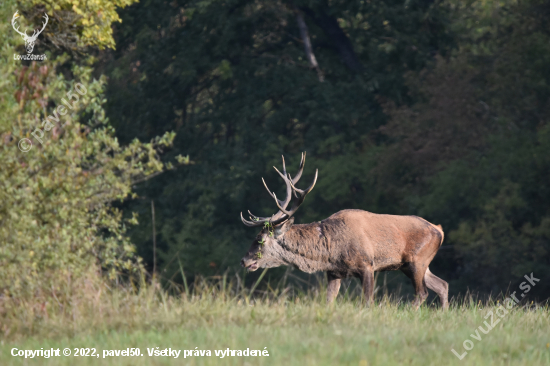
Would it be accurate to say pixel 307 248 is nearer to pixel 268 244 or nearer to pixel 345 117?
pixel 268 244

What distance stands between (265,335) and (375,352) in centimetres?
107

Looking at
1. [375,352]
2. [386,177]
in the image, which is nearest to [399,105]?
[386,177]

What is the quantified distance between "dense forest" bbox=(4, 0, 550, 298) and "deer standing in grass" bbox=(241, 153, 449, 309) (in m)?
9.22

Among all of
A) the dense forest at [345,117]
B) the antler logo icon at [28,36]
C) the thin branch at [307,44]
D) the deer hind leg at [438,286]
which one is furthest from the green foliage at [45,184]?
the thin branch at [307,44]

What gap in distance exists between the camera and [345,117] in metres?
26.7

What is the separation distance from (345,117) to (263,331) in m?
20.1

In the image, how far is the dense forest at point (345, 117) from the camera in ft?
72.0

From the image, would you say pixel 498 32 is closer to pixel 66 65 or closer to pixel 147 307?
pixel 66 65

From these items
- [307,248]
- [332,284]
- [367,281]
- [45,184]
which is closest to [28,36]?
[45,184]

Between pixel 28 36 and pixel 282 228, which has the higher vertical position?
pixel 28 36

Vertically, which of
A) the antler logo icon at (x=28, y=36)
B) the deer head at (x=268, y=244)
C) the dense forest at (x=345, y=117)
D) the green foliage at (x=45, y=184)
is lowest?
the dense forest at (x=345, y=117)

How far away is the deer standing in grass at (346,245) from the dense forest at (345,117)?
9.22 m

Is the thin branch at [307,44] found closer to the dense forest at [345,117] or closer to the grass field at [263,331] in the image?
the dense forest at [345,117]

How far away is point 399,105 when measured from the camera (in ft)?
90.0
